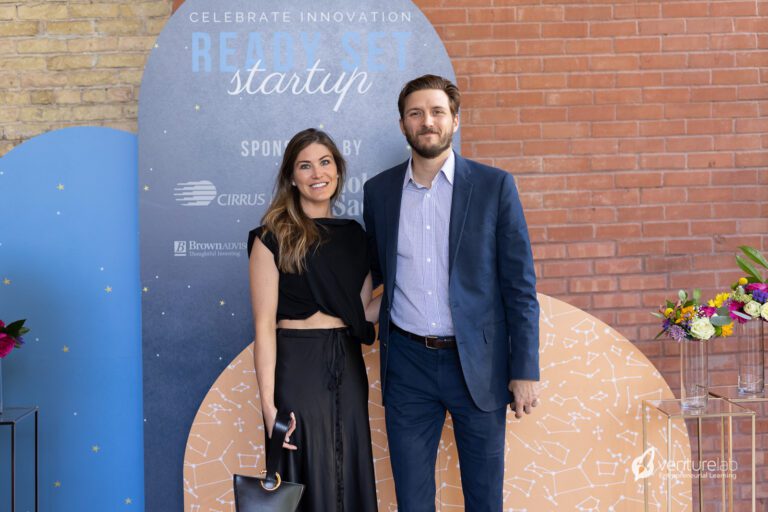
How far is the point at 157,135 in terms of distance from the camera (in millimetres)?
2768

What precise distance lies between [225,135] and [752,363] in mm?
2304

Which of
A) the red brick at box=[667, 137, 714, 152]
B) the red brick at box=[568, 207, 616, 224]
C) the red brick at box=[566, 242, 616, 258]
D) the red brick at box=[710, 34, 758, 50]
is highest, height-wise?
the red brick at box=[710, 34, 758, 50]

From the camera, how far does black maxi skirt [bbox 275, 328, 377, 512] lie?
Result: 85.0 inches

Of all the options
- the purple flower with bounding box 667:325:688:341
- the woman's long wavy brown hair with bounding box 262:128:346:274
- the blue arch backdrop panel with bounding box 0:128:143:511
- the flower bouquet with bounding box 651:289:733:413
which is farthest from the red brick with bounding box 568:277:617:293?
the blue arch backdrop panel with bounding box 0:128:143:511

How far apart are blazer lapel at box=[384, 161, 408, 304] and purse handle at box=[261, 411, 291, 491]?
0.53 metres

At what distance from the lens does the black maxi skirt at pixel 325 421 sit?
2.16m

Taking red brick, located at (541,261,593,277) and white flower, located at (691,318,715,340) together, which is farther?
red brick, located at (541,261,593,277)

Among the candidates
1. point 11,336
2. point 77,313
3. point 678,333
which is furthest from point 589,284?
point 11,336

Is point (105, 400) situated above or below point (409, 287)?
below

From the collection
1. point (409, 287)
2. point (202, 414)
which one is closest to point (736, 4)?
point (409, 287)

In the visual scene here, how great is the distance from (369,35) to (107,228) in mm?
1356

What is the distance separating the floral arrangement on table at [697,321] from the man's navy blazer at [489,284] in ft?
2.31

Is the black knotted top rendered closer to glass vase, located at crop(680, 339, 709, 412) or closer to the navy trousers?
the navy trousers

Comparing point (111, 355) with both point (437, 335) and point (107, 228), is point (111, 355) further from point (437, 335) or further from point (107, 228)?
point (437, 335)
